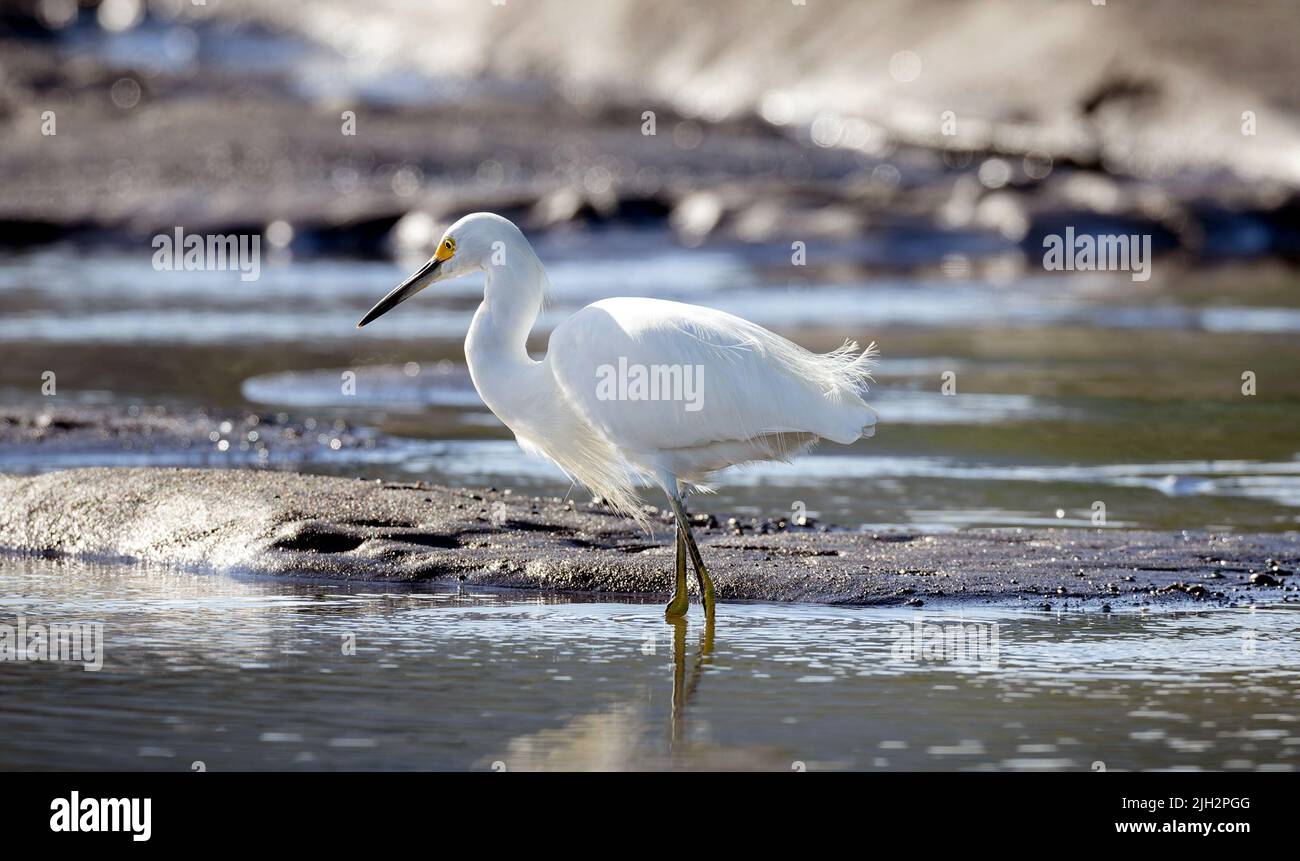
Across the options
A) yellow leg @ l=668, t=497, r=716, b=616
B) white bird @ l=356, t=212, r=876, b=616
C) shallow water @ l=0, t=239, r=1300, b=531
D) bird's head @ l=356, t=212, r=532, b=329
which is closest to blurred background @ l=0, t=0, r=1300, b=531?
shallow water @ l=0, t=239, r=1300, b=531

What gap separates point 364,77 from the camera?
53.1m

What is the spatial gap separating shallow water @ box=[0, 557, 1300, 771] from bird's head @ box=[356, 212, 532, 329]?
1426mm

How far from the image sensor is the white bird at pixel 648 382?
8.16 m

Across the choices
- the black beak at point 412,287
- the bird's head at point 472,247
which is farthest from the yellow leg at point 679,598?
the black beak at point 412,287

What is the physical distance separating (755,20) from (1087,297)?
2752cm

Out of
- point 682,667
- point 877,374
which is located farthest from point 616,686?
point 877,374

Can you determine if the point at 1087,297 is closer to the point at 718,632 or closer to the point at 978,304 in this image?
the point at 978,304

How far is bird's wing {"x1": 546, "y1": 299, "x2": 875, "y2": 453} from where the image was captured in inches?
321

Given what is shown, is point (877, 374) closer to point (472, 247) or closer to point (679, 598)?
point (472, 247)

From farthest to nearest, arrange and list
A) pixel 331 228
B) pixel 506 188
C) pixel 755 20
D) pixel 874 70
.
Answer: pixel 755 20, pixel 874 70, pixel 506 188, pixel 331 228

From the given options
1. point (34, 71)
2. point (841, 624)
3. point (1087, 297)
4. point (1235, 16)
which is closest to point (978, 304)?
point (1087, 297)

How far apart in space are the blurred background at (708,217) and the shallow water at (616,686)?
2908mm

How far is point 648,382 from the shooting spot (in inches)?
320
